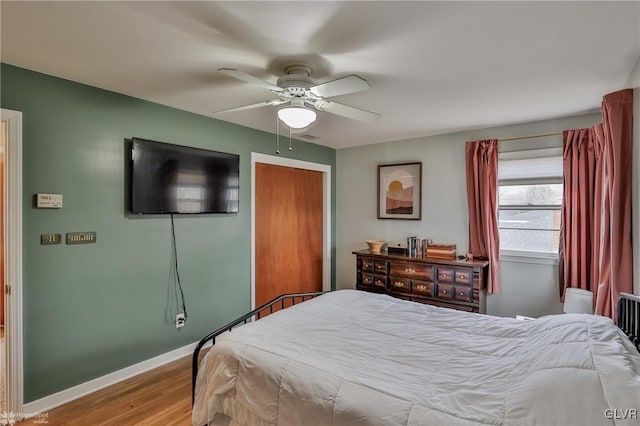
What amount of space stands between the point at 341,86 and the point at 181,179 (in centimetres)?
185

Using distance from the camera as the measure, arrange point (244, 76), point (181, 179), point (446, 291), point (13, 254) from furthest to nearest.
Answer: point (446, 291) → point (181, 179) → point (13, 254) → point (244, 76)

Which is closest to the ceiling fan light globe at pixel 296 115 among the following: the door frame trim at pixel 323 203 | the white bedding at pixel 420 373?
the white bedding at pixel 420 373

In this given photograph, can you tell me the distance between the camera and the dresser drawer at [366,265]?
413cm

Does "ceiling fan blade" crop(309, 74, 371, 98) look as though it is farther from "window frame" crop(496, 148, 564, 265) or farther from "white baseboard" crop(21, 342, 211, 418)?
"white baseboard" crop(21, 342, 211, 418)

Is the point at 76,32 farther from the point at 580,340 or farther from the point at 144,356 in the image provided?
the point at 580,340

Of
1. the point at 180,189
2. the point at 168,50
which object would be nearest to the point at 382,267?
the point at 180,189

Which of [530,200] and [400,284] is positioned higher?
[530,200]

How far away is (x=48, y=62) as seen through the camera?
2.11m

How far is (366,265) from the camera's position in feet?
13.7

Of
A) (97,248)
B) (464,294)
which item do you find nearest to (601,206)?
(464,294)

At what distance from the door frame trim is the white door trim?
203 cm

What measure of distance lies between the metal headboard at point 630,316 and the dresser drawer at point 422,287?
1.80m

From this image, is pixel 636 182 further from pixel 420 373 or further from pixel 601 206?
pixel 420 373

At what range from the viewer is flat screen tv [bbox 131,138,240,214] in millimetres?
2746
